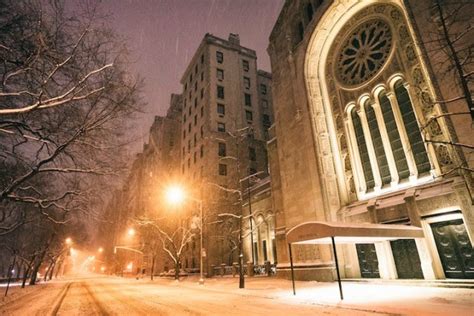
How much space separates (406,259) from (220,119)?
3356 centimetres

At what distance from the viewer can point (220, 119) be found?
43.8 meters

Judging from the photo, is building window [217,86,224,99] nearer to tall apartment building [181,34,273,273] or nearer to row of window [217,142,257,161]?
tall apartment building [181,34,273,273]

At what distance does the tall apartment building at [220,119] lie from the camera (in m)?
37.8

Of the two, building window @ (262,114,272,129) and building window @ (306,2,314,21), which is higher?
building window @ (262,114,272,129)

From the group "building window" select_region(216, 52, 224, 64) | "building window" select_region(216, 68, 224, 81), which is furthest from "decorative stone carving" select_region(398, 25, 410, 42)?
"building window" select_region(216, 52, 224, 64)

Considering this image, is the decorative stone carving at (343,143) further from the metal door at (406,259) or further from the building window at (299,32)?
the building window at (299,32)

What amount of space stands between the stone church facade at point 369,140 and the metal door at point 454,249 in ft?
0.14

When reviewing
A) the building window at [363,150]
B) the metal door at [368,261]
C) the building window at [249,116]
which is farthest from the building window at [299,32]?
the building window at [249,116]

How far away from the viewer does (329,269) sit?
696 inches

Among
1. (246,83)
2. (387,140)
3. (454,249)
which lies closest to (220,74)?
(246,83)

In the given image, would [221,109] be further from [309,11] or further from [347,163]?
[347,163]

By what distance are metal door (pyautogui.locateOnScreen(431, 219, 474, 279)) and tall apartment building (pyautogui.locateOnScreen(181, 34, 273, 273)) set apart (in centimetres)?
2503

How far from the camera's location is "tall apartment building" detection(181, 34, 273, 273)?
37.8 metres

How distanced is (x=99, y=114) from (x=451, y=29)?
17.0m
